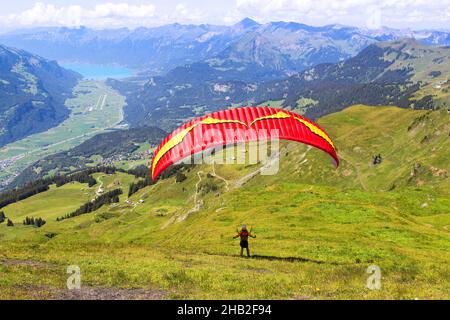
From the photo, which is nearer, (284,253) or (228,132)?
(228,132)

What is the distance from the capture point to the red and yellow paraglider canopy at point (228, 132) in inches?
1029

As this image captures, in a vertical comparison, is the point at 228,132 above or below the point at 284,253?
above

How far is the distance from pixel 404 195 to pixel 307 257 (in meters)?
39.0

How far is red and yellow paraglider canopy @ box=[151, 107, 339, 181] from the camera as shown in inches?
1029

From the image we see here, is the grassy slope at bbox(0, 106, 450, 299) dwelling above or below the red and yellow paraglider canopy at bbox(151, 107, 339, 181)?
below

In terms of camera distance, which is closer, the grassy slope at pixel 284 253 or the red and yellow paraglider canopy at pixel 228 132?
the grassy slope at pixel 284 253

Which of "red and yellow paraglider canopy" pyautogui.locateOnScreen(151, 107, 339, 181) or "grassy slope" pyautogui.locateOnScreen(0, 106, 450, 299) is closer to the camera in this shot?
"grassy slope" pyautogui.locateOnScreen(0, 106, 450, 299)

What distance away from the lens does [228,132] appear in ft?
87.1

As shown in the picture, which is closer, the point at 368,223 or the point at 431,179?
the point at 368,223

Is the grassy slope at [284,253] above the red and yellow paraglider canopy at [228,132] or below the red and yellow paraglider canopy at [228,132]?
below

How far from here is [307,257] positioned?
105 ft
